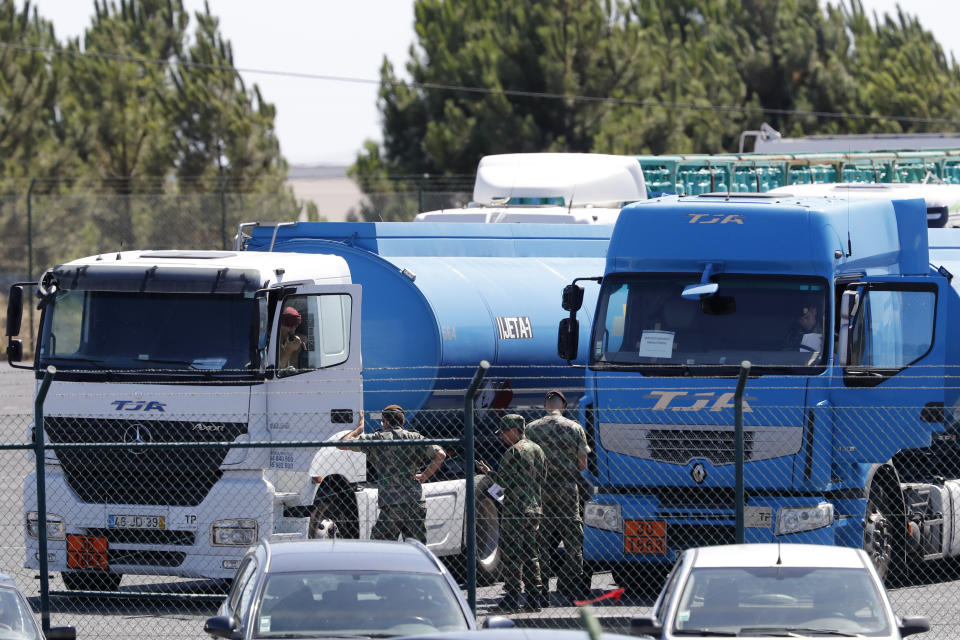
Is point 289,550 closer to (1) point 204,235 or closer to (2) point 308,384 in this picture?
(2) point 308,384

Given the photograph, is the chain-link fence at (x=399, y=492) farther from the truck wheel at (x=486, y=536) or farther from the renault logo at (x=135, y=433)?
the truck wheel at (x=486, y=536)

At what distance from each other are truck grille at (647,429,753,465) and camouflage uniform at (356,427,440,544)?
6.53 feet

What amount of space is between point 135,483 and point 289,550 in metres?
3.96

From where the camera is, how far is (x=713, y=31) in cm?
4956

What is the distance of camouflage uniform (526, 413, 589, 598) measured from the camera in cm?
1325

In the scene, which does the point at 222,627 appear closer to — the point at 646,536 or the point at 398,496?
the point at 398,496

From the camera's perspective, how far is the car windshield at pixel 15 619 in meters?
8.56

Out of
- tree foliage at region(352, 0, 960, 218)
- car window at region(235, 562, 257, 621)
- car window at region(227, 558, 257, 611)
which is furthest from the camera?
tree foliage at region(352, 0, 960, 218)

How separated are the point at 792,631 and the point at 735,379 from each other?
439 centimetres

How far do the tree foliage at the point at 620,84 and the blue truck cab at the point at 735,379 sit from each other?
80.0 ft

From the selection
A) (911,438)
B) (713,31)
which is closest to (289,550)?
(911,438)

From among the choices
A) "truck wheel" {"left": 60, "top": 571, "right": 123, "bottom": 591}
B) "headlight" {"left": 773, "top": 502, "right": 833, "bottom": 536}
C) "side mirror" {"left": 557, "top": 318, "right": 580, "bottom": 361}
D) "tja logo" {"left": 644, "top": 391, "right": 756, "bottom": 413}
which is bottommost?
"truck wheel" {"left": 60, "top": 571, "right": 123, "bottom": 591}

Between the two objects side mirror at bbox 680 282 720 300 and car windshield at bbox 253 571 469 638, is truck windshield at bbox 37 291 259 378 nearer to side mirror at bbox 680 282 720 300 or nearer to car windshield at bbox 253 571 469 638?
side mirror at bbox 680 282 720 300

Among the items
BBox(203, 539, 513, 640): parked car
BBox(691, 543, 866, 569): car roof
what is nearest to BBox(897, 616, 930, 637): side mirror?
BBox(691, 543, 866, 569): car roof
